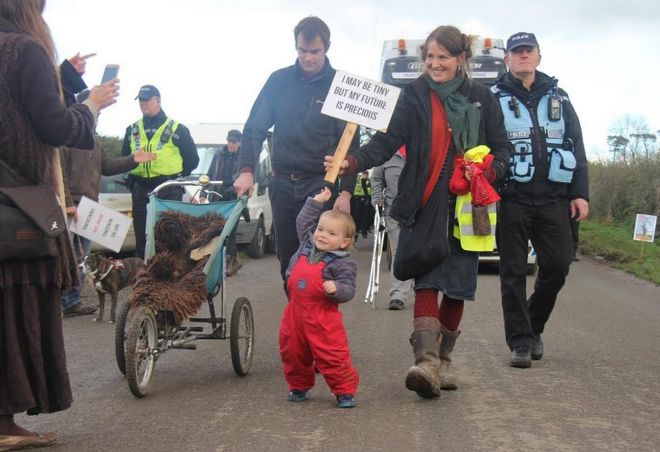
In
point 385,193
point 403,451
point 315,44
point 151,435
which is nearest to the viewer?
point 403,451

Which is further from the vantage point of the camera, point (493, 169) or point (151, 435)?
point (493, 169)

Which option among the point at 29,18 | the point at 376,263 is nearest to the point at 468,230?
the point at 29,18

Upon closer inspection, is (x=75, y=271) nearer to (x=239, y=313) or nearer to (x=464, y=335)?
(x=239, y=313)

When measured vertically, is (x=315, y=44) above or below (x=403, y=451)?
above

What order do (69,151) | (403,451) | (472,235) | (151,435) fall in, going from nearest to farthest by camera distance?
1. (403,451)
2. (151,435)
3. (472,235)
4. (69,151)

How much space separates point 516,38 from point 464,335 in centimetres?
272

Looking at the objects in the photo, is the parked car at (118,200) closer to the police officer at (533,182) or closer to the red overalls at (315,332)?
the police officer at (533,182)

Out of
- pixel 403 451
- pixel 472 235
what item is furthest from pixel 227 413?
pixel 472 235

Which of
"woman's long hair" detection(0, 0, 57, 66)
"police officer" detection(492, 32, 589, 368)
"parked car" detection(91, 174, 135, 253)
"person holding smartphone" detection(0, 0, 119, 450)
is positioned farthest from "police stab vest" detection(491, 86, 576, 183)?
"parked car" detection(91, 174, 135, 253)

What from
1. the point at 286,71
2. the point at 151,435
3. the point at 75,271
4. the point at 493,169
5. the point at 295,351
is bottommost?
the point at 151,435

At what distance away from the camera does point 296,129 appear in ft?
22.0

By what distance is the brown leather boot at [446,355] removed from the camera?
611cm

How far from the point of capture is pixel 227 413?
5578 millimetres

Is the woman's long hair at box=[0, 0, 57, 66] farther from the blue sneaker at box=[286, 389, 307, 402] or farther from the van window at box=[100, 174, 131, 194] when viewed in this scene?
the van window at box=[100, 174, 131, 194]
